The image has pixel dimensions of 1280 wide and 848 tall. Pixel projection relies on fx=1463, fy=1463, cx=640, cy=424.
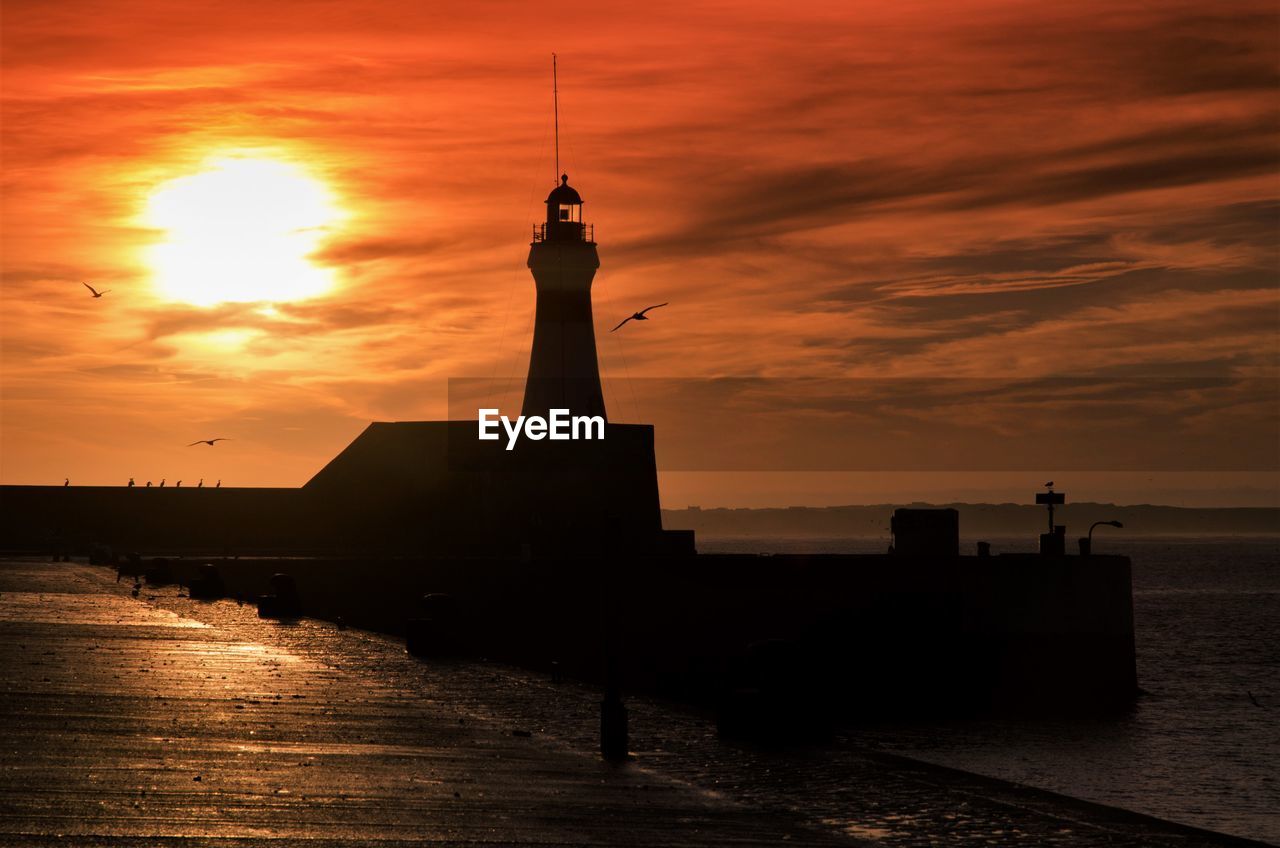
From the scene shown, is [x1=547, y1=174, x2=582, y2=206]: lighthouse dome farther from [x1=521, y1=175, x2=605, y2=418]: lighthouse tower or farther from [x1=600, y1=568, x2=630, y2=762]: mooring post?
[x1=600, y1=568, x2=630, y2=762]: mooring post

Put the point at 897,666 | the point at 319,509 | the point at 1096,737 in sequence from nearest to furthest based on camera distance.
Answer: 1. the point at 1096,737
2. the point at 897,666
3. the point at 319,509

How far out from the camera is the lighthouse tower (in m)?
63.0

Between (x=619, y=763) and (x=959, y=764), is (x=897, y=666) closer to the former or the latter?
(x=959, y=764)

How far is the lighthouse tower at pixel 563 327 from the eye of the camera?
2479 inches

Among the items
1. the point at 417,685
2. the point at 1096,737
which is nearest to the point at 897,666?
the point at 1096,737

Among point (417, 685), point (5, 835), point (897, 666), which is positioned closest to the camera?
point (5, 835)

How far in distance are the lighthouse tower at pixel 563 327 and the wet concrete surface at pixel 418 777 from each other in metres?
36.4

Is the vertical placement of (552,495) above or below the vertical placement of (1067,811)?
above

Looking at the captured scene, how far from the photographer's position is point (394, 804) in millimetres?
14086

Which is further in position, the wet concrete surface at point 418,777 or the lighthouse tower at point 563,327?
the lighthouse tower at point 563,327

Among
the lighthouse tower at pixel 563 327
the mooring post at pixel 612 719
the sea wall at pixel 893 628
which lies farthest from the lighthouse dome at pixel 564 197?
the mooring post at pixel 612 719

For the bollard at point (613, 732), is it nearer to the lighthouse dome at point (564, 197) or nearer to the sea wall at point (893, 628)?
the sea wall at point (893, 628)

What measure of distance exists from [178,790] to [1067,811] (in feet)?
30.4

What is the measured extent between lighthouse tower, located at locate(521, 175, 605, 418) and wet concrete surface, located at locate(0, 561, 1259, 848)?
36.4m
